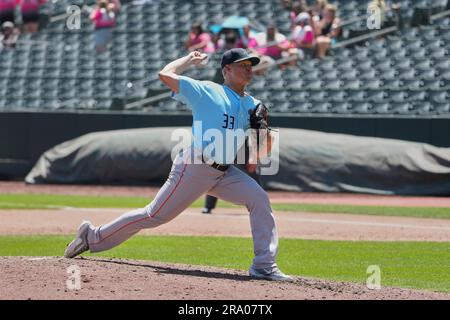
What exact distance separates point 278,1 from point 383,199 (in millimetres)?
7511

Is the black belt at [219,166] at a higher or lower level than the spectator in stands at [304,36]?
lower

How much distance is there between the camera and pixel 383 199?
17875 millimetres

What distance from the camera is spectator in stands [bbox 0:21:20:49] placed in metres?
24.6

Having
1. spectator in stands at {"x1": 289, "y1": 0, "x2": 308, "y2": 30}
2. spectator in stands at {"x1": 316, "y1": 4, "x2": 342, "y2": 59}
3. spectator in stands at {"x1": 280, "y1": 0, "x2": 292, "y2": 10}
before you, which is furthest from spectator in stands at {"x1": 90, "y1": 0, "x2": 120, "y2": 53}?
spectator in stands at {"x1": 316, "y1": 4, "x2": 342, "y2": 59}

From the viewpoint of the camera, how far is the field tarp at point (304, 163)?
59.4 feet

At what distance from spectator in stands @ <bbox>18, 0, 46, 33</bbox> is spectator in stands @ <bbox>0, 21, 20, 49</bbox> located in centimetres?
37

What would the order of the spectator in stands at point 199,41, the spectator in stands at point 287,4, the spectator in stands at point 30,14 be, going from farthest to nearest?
the spectator in stands at point 30,14 < the spectator in stands at point 287,4 < the spectator in stands at point 199,41

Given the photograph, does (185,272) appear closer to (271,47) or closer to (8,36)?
(271,47)

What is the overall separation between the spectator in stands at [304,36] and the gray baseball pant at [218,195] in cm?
1368

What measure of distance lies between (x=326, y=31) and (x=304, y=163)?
Result: 4106mm

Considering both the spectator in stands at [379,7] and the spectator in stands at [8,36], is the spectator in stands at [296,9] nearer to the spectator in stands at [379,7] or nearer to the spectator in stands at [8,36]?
the spectator in stands at [379,7]

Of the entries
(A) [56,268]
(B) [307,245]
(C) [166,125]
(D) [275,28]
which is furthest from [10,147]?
(A) [56,268]

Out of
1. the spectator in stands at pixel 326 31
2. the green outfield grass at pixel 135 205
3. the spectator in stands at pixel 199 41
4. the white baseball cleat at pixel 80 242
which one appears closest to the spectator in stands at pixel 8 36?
the spectator in stands at pixel 199 41

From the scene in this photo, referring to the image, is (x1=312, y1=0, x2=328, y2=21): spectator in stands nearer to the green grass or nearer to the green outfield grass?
the green outfield grass
